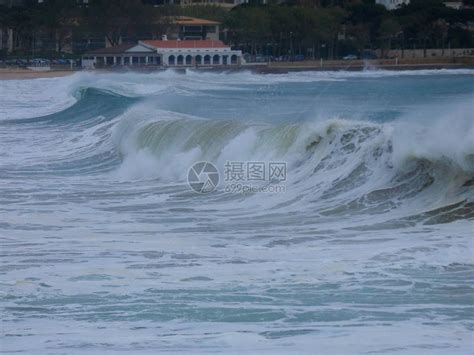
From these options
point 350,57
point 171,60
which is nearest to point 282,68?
point 171,60

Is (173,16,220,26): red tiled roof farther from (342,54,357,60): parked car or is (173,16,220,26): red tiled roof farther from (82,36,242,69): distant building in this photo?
(342,54,357,60): parked car

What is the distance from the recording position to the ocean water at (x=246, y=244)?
24.8 ft

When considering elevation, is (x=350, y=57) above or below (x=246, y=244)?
below

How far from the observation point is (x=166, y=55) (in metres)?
70.4

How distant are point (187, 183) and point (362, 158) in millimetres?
2483

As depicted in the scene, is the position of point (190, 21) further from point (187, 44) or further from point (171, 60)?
point (171, 60)

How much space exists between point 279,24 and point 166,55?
7.28m

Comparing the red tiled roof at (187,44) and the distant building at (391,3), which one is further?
the distant building at (391,3)

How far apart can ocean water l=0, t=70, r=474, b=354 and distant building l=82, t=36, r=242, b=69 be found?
49640mm

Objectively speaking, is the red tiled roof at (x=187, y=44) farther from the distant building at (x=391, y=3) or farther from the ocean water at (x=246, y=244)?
the ocean water at (x=246, y=244)

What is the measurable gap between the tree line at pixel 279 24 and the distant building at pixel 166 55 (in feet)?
7.99

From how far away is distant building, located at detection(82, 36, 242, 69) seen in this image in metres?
70.2

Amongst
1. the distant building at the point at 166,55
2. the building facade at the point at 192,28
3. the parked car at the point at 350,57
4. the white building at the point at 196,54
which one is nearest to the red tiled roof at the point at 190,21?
the building facade at the point at 192,28

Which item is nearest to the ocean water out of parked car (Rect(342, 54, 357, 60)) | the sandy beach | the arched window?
the sandy beach
